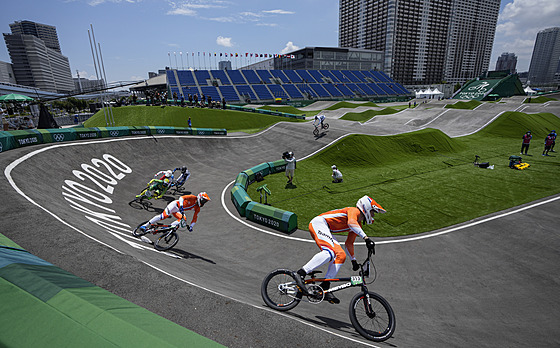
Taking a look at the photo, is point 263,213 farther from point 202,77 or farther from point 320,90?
point 320,90

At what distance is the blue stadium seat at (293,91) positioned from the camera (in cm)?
8157

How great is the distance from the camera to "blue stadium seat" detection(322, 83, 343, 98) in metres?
89.2

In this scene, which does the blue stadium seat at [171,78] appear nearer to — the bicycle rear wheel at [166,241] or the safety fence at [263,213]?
the safety fence at [263,213]

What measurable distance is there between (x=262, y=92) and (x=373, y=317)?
78197mm

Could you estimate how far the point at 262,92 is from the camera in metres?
78.1

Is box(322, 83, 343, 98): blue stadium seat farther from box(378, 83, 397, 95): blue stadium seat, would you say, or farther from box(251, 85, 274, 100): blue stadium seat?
box(251, 85, 274, 100): blue stadium seat

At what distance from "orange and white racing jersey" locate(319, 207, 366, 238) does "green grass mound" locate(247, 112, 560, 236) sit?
584cm

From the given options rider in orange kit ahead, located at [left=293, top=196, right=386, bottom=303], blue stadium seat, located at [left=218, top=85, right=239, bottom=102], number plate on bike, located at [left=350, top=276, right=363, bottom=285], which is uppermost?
blue stadium seat, located at [left=218, top=85, right=239, bottom=102]

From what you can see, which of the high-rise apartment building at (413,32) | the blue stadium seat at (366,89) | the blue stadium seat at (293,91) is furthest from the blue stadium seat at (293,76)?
the high-rise apartment building at (413,32)

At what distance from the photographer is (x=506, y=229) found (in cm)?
1179

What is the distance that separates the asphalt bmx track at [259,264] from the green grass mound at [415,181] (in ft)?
3.86

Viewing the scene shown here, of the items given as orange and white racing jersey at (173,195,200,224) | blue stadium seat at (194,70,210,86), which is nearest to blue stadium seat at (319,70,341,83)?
blue stadium seat at (194,70,210,86)

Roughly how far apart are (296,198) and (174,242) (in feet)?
27.0

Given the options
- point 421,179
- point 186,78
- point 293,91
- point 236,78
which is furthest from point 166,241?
point 236,78
